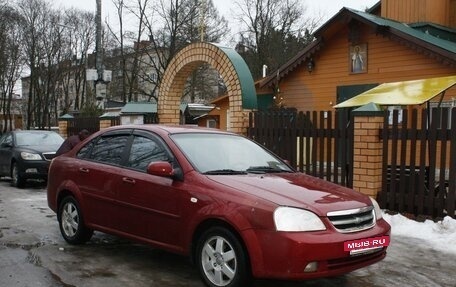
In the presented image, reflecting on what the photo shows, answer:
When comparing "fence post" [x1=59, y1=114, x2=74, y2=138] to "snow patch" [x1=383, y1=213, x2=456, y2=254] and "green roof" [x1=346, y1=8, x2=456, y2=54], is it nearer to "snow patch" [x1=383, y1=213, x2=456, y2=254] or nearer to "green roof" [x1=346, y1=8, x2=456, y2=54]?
"green roof" [x1=346, y1=8, x2=456, y2=54]

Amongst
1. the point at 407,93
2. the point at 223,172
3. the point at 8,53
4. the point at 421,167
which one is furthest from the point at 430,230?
the point at 8,53

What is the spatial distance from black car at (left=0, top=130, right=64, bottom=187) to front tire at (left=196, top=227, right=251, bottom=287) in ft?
29.4

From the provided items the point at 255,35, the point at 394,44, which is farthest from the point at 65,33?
the point at 394,44

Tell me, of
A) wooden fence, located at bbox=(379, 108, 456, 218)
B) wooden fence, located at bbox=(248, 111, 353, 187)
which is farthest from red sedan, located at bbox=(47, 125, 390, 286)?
wooden fence, located at bbox=(248, 111, 353, 187)

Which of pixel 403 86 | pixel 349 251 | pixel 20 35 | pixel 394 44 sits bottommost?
pixel 349 251

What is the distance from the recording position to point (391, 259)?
6.05 meters

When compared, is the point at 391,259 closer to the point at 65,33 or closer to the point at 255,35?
the point at 255,35

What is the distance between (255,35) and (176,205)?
40.8 m

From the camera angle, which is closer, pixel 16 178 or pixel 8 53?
pixel 16 178

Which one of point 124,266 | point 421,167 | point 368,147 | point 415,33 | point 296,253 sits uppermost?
point 415,33

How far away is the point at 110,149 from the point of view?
6.18m

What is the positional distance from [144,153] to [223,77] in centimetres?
610

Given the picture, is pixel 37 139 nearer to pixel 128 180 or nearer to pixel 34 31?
pixel 128 180

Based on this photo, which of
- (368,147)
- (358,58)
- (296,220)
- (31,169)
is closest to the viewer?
(296,220)
